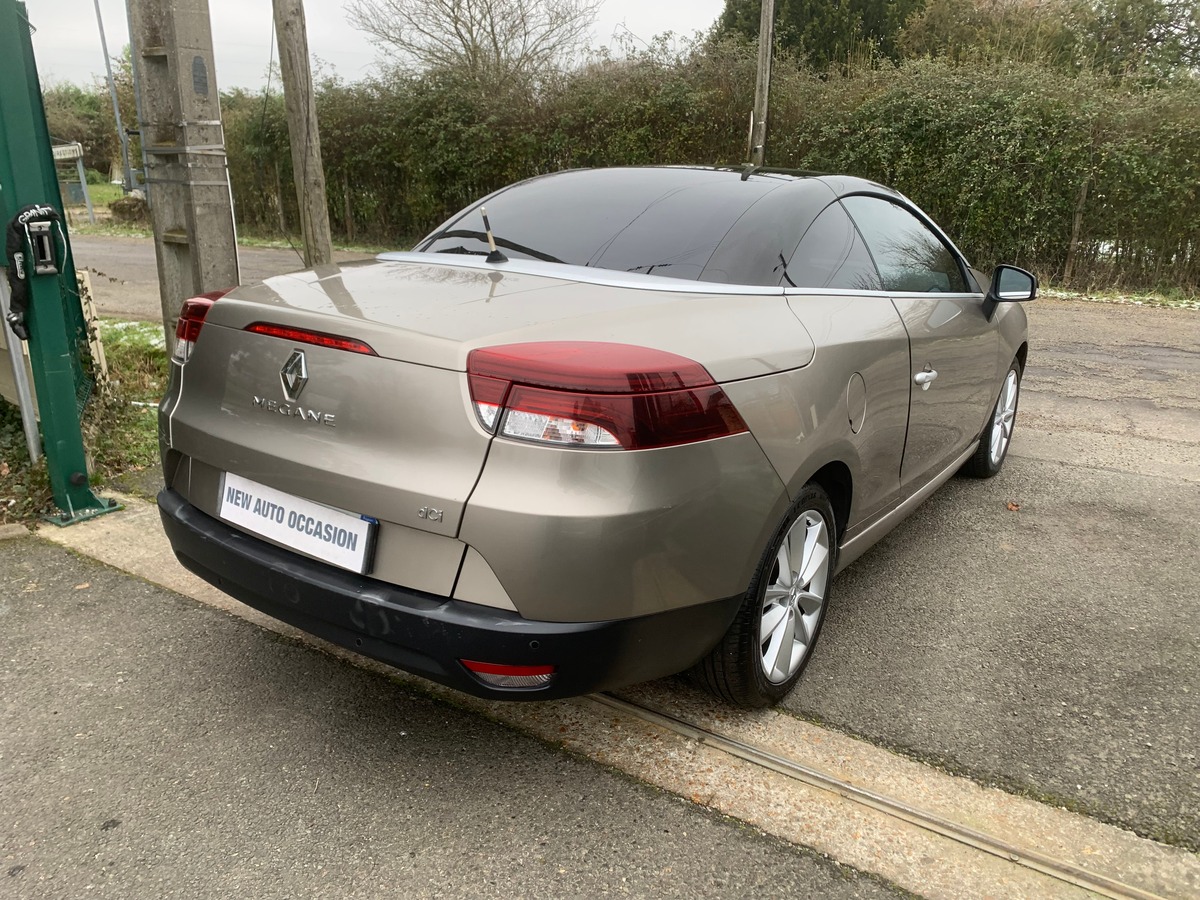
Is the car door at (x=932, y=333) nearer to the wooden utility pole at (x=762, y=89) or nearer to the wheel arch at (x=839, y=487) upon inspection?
the wheel arch at (x=839, y=487)

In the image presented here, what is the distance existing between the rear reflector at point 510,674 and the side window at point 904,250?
6.44 feet

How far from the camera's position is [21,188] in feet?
11.6

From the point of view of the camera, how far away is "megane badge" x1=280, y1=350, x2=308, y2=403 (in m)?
2.21

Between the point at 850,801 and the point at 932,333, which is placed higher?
the point at 932,333

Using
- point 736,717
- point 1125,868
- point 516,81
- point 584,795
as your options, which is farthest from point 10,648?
point 516,81

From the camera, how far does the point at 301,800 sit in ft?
7.38

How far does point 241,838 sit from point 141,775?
41cm

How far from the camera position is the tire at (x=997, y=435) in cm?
463

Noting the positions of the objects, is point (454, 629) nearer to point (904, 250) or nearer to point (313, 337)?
point (313, 337)

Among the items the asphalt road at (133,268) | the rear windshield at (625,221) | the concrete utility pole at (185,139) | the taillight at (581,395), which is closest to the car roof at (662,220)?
the rear windshield at (625,221)

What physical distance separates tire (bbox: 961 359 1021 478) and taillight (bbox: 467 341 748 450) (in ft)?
9.91

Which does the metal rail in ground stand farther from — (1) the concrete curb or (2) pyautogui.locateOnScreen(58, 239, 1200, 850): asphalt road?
(2) pyautogui.locateOnScreen(58, 239, 1200, 850): asphalt road

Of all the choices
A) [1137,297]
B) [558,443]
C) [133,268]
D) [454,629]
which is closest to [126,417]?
[454,629]

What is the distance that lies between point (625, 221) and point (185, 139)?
9.21 ft
